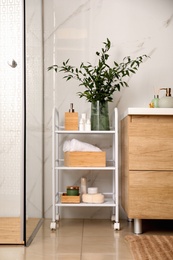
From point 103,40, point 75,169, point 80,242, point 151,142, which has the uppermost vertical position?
point 103,40

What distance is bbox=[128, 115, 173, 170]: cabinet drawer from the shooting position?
2561 mm

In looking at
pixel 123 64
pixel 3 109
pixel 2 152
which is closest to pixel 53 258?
pixel 2 152

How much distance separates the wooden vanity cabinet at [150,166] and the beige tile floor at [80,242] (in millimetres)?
231

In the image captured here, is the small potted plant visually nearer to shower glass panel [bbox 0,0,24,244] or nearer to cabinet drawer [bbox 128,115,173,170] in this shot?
cabinet drawer [bbox 128,115,173,170]

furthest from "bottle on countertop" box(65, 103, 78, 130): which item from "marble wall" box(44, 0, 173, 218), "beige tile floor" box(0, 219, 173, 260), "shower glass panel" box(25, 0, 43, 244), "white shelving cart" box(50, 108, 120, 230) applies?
"beige tile floor" box(0, 219, 173, 260)

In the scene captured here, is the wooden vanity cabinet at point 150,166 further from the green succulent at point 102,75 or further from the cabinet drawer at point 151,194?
the green succulent at point 102,75

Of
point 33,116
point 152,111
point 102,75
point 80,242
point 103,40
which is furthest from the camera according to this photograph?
point 103,40

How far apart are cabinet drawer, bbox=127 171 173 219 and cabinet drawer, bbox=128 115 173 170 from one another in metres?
0.05

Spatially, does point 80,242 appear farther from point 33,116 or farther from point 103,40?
point 103,40

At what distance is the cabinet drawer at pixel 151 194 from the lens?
101 inches

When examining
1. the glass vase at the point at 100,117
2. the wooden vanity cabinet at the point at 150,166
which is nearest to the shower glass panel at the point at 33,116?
the glass vase at the point at 100,117

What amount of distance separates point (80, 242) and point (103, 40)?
1.51m

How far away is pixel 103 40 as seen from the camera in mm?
3221

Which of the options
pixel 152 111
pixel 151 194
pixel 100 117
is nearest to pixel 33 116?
pixel 100 117
